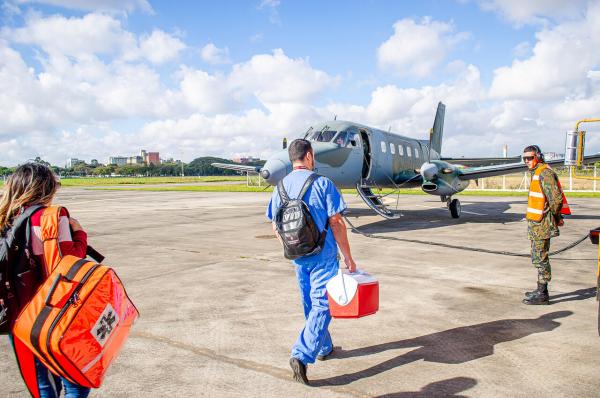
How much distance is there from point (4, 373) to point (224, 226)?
10703 millimetres

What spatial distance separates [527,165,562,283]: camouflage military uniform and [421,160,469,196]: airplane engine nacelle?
8679 millimetres

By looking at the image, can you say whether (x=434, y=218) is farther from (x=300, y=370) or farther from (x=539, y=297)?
(x=300, y=370)

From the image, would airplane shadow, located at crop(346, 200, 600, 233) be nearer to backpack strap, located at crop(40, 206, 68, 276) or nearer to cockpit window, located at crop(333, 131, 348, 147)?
cockpit window, located at crop(333, 131, 348, 147)

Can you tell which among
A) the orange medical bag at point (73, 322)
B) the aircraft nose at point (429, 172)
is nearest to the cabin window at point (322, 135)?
the aircraft nose at point (429, 172)

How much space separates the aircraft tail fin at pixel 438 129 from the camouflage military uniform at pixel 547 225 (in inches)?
652

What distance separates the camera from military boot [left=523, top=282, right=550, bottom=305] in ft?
19.3

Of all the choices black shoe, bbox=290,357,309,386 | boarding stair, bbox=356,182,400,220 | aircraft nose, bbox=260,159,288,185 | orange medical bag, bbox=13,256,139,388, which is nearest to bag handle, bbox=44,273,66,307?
orange medical bag, bbox=13,256,139,388

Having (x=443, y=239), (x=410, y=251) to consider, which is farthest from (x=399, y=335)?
(x=443, y=239)

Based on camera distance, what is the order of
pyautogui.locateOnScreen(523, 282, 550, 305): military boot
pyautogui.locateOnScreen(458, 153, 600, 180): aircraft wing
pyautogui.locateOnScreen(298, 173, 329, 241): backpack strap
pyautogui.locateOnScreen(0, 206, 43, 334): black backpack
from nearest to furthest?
pyautogui.locateOnScreen(0, 206, 43, 334): black backpack < pyautogui.locateOnScreen(298, 173, 329, 241): backpack strap < pyautogui.locateOnScreen(523, 282, 550, 305): military boot < pyautogui.locateOnScreen(458, 153, 600, 180): aircraft wing

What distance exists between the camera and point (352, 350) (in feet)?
14.8

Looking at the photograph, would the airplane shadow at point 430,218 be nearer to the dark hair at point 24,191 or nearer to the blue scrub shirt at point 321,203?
the blue scrub shirt at point 321,203

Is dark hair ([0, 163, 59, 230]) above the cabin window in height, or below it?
below

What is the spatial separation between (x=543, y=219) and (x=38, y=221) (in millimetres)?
5991

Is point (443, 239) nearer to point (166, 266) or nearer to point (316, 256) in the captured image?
point (166, 266)
